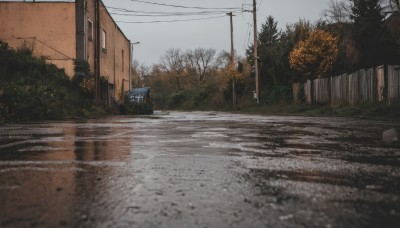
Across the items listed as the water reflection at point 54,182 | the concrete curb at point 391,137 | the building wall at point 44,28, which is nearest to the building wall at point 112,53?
the building wall at point 44,28

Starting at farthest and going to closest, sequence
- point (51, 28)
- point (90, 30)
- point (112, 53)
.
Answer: point (112, 53) < point (90, 30) < point (51, 28)

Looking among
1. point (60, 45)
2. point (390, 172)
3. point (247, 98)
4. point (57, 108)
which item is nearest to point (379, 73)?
point (57, 108)

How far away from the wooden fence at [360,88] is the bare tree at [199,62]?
53935 millimetres

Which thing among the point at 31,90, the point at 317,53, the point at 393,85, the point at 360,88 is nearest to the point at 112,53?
the point at 317,53

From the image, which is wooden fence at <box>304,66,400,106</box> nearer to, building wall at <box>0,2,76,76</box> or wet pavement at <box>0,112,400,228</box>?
wet pavement at <box>0,112,400,228</box>

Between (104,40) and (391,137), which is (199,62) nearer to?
(104,40)

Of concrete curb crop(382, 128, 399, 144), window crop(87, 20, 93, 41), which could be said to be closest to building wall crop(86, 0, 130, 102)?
window crop(87, 20, 93, 41)

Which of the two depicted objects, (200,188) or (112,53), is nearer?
(200,188)

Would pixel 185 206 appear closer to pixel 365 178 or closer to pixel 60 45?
pixel 365 178

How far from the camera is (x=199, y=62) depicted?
82688 millimetres

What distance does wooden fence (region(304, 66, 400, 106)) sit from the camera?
16.6m

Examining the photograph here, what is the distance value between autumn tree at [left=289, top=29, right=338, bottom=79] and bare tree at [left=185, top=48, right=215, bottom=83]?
5292 cm

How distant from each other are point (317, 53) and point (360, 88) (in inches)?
286

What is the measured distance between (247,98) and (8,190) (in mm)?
38567
